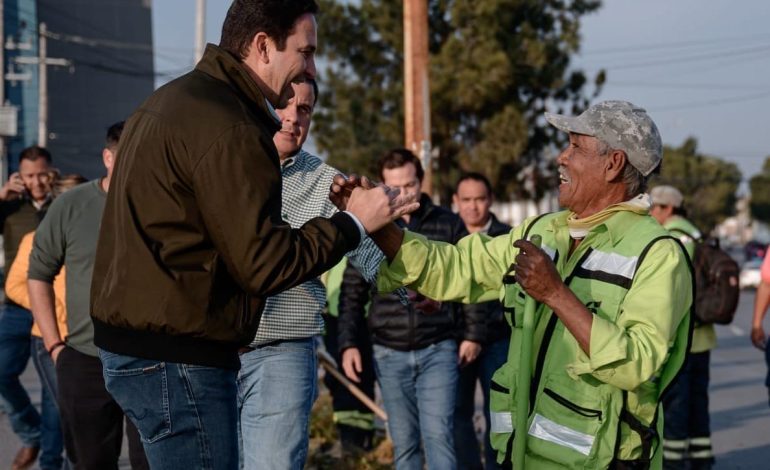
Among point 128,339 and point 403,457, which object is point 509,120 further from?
point 128,339

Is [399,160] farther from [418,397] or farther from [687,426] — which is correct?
[687,426]

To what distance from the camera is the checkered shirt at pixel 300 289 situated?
4566 mm

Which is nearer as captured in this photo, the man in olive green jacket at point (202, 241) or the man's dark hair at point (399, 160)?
the man in olive green jacket at point (202, 241)

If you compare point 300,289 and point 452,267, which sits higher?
point 452,267

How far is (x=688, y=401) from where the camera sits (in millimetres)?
8523

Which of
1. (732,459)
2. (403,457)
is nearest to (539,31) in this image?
(732,459)

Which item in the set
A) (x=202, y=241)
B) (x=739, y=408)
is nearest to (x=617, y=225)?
(x=202, y=241)

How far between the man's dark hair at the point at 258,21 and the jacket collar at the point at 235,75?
0.05 m

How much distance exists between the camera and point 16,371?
8414 mm

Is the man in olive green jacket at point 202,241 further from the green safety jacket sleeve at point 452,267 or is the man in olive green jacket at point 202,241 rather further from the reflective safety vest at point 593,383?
the reflective safety vest at point 593,383

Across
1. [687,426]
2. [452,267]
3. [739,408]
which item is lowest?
[739,408]

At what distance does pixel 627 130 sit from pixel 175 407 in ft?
5.58

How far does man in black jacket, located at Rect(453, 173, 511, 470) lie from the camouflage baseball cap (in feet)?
9.65

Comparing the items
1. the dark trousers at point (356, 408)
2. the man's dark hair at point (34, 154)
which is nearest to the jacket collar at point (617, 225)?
the dark trousers at point (356, 408)
